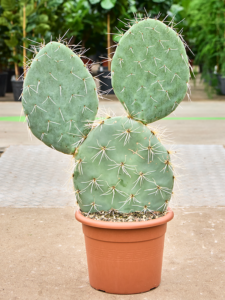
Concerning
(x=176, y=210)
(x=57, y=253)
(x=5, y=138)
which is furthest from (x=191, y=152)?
(x=57, y=253)

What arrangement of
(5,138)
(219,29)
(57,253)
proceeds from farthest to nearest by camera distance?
(219,29) → (5,138) → (57,253)

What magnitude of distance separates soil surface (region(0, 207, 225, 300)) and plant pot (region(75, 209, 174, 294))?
3.1 inches

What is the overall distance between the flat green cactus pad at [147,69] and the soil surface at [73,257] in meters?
1.17

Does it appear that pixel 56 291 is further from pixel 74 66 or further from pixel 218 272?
pixel 74 66

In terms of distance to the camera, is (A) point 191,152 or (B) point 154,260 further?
(A) point 191,152

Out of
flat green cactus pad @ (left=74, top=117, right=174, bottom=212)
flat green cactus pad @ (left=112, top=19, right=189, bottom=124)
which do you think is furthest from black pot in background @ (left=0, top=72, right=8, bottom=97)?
flat green cactus pad @ (left=74, top=117, right=174, bottom=212)

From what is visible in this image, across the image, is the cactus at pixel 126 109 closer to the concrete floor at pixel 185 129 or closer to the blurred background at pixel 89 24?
the concrete floor at pixel 185 129

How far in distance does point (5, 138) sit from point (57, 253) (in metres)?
4.83

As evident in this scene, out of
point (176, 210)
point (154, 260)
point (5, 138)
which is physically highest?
point (154, 260)

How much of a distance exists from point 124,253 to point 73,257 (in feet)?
2.74

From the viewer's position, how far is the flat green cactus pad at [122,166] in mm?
2916

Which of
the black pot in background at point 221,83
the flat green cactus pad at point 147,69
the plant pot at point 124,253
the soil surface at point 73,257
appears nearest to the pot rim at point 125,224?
the plant pot at point 124,253

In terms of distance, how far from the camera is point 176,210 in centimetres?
468

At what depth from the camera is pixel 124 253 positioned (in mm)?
2906
